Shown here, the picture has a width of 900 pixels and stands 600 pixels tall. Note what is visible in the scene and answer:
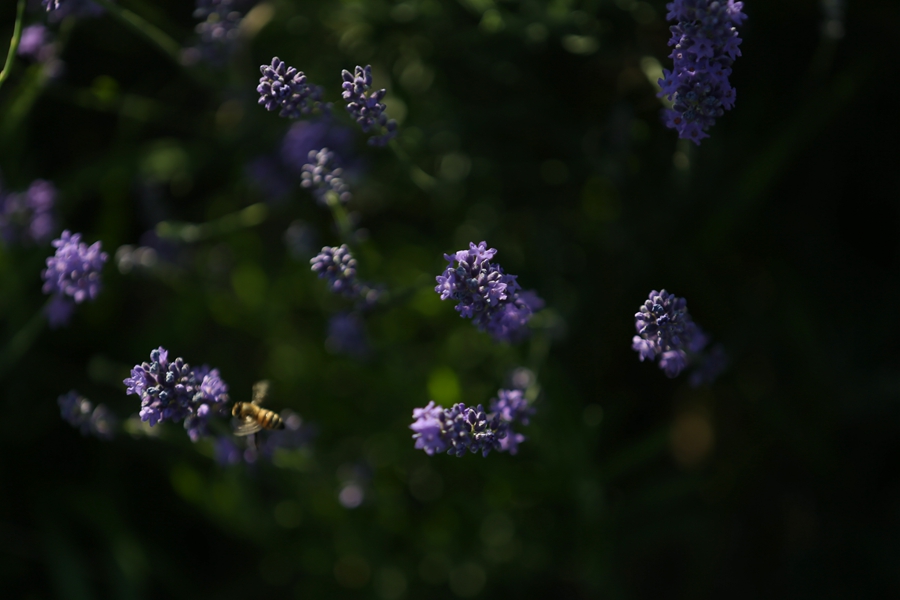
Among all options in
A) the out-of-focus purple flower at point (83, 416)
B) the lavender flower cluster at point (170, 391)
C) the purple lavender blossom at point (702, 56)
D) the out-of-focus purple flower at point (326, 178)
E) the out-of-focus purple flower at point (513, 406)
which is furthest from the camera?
the out-of-focus purple flower at point (83, 416)

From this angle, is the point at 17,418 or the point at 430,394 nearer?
the point at 430,394

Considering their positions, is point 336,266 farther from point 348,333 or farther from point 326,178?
point 348,333

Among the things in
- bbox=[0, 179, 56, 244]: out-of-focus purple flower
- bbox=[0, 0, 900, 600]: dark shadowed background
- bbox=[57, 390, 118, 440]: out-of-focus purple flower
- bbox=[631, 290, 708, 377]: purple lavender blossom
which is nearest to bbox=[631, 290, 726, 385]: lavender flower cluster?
bbox=[631, 290, 708, 377]: purple lavender blossom

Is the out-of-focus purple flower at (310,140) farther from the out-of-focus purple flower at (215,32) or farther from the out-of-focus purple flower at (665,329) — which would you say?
the out-of-focus purple flower at (665,329)

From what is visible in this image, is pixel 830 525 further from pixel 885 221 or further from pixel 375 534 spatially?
pixel 375 534

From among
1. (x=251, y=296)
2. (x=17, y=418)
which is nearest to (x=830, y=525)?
(x=251, y=296)

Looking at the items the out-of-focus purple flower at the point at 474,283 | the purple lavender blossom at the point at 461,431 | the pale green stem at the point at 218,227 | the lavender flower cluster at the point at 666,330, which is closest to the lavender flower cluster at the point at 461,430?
the purple lavender blossom at the point at 461,431
